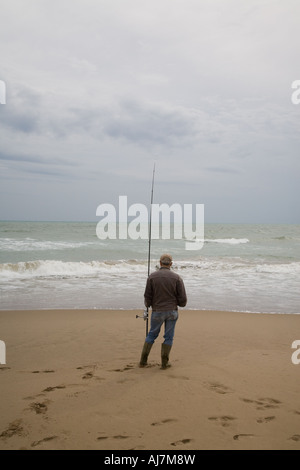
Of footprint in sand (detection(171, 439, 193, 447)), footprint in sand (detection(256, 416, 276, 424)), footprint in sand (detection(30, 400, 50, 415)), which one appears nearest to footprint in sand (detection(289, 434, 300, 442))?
footprint in sand (detection(256, 416, 276, 424))

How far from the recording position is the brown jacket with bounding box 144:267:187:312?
4891mm

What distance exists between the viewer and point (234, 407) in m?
3.82

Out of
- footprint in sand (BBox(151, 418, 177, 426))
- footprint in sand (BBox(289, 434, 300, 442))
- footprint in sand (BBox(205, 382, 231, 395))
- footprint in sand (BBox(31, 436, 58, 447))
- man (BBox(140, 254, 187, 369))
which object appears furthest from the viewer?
man (BBox(140, 254, 187, 369))

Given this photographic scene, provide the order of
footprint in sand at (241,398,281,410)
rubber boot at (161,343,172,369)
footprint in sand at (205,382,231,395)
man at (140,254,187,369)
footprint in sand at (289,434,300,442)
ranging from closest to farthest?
footprint in sand at (289,434,300,442) → footprint in sand at (241,398,281,410) → footprint in sand at (205,382,231,395) → man at (140,254,187,369) → rubber boot at (161,343,172,369)

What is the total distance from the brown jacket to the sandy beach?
3.08ft

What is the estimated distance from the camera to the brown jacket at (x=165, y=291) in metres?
4.89

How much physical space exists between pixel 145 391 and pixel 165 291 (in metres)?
1.33

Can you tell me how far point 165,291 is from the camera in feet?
16.1

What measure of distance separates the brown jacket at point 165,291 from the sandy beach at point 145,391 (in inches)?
36.9

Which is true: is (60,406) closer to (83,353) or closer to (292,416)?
(83,353)

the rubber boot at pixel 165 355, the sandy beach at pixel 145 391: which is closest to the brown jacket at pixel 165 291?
the rubber boot at pixel 165 355

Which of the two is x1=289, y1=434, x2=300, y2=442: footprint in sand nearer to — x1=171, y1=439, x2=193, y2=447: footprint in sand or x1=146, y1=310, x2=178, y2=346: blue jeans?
x1=171, y1=439, x2=193, y2=447: footprint in sand
